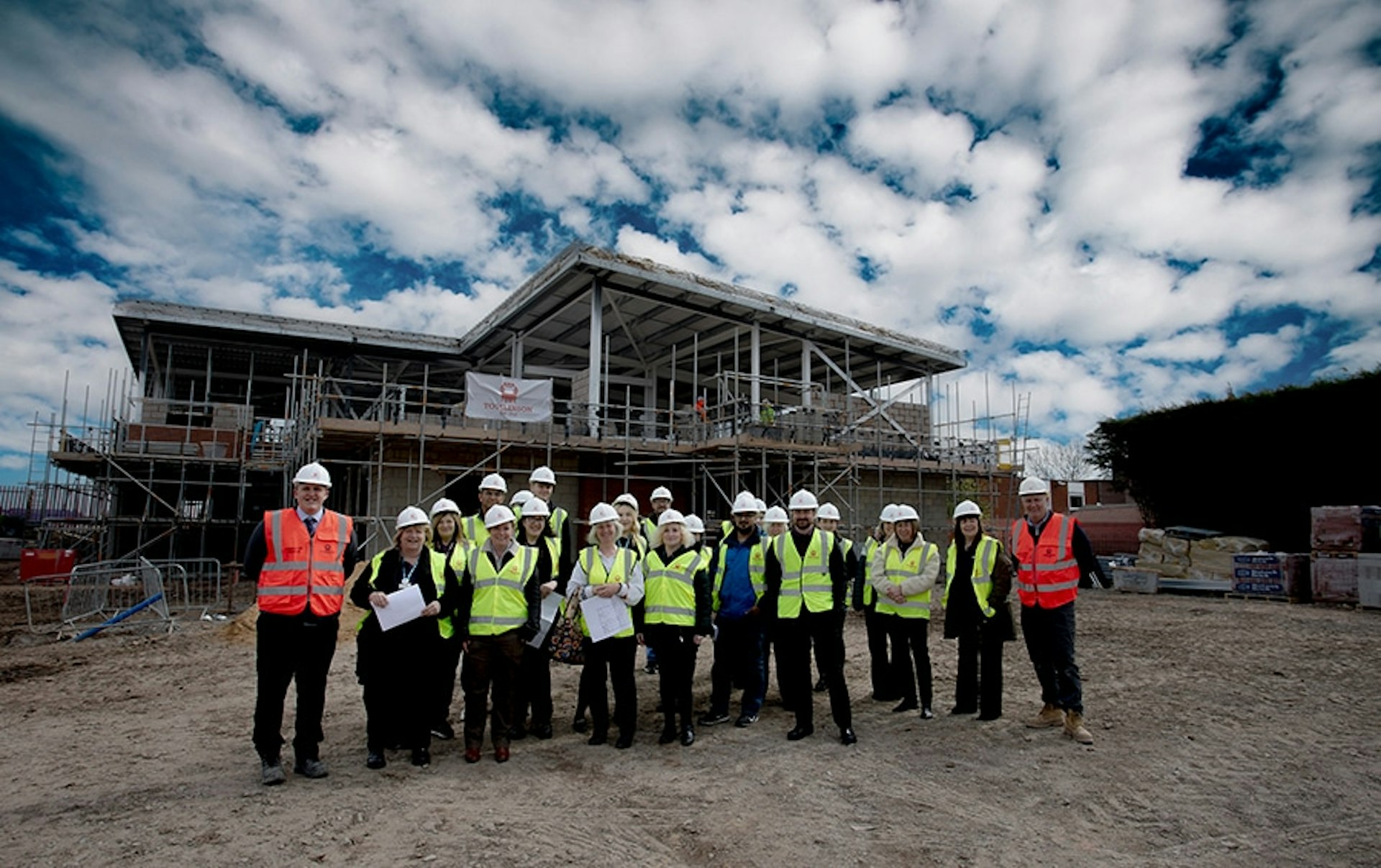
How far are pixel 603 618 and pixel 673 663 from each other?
659 mm

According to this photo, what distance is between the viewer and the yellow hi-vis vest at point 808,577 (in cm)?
575

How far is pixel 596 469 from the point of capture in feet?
59.3

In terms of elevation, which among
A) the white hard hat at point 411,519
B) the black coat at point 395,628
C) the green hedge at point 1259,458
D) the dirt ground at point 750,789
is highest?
the green hedge at point 1259,458

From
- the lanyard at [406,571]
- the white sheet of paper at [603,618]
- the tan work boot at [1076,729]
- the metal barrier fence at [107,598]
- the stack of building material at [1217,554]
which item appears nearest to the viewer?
the lanyard at [406,571]

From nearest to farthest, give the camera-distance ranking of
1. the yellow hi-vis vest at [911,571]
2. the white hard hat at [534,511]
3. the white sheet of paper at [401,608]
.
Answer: the white sheet of paper at [401,608]
the white hard hat at [534,511]
the yellow hi-vis vest at [911,571]

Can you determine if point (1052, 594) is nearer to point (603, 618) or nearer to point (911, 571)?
point (911, 571)

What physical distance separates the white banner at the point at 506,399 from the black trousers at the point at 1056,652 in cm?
1071

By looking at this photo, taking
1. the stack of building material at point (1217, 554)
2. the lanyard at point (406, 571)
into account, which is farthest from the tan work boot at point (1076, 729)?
the stack of building material at point (1217, 554)

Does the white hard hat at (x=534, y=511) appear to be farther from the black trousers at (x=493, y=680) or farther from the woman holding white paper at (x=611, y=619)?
the black trousers at (x=493, y=680)

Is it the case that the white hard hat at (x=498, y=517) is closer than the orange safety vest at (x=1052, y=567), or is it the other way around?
the white hard hat at (x=498, y=517)

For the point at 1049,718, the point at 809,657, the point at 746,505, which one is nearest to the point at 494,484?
the point at 746,505

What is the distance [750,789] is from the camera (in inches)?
187

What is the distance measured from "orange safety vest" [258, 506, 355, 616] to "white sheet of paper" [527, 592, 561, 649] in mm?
1393

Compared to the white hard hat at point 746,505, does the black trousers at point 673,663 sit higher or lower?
lower
